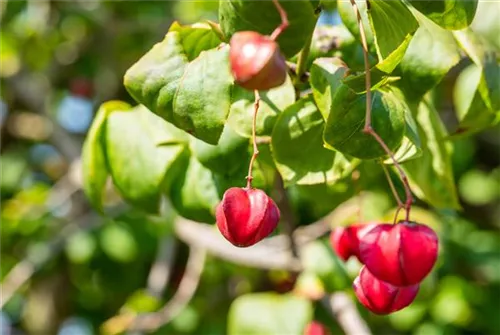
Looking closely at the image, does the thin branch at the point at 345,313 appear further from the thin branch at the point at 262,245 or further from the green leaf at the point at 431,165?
the green leaf at the point at 431,165

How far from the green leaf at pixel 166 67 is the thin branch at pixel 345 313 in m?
0.96

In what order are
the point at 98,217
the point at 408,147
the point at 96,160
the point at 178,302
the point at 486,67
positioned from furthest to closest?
the point at 98,217 → the point at 178,302 → the point at 96,160 → the point at 486,67 → the point at 408,147

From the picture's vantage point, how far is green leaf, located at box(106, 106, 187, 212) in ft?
4.96

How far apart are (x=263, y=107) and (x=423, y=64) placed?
0.24 m

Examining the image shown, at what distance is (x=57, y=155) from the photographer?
4.34m

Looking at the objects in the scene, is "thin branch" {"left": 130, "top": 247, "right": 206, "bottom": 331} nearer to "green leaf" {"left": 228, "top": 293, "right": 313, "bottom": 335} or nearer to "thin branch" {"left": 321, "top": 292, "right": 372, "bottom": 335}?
"green leaf" {"left": 228, "top": 293, "right": 313, "bottom": 335}

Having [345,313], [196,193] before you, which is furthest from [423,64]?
[345,313]

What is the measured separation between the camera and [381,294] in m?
1.16

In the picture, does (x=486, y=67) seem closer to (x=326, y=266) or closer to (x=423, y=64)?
(x=423, y=64)

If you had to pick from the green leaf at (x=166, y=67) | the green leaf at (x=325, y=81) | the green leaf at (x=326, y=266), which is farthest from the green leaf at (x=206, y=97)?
the green leaf at (x=326, y=266)

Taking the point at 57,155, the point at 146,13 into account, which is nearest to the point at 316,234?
the point at 146,13

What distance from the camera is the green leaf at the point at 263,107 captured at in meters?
1.30

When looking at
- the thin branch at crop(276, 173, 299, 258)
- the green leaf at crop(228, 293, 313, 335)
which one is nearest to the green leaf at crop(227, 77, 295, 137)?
the thin branch at crop(276, 173, 299, 258)

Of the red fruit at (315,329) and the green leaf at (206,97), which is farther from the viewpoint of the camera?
the red fruit at (315,329)
